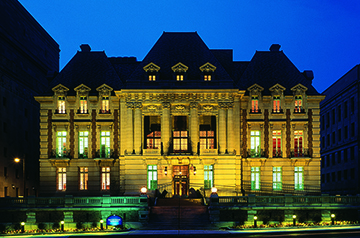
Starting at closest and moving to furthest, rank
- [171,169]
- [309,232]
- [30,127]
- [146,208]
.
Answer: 1. [309,232]
2. [146,208]
3. [171,169]
4. [30,127]

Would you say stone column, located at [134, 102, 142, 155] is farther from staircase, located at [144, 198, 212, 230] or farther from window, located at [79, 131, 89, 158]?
staircase, located at [144, 198, 212, 230]

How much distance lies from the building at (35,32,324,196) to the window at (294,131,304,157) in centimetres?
12

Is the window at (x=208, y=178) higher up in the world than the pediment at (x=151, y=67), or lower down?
lower down

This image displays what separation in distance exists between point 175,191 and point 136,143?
7.48 m

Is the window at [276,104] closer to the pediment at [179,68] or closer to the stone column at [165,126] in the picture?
the pediment at [179,68]

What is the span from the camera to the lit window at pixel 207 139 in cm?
6189

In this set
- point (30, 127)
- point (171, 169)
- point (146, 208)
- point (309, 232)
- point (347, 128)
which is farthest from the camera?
point (347, 128)

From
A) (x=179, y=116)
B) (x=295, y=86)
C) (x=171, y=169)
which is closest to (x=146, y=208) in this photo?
(x=171, y=169)

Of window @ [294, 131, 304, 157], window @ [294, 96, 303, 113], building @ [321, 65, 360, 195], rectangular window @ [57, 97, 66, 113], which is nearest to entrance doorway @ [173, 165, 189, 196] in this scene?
window @ [294, 131, 304, 157]

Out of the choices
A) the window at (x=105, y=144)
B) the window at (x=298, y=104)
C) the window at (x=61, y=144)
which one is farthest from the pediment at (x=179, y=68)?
the window at (x=61, y=144)

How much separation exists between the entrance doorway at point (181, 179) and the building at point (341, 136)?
28.1 meters

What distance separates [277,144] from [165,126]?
14461 millimetres

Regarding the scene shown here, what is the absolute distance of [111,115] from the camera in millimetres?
63531

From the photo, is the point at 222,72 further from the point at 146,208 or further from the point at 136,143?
the point at 146,208
